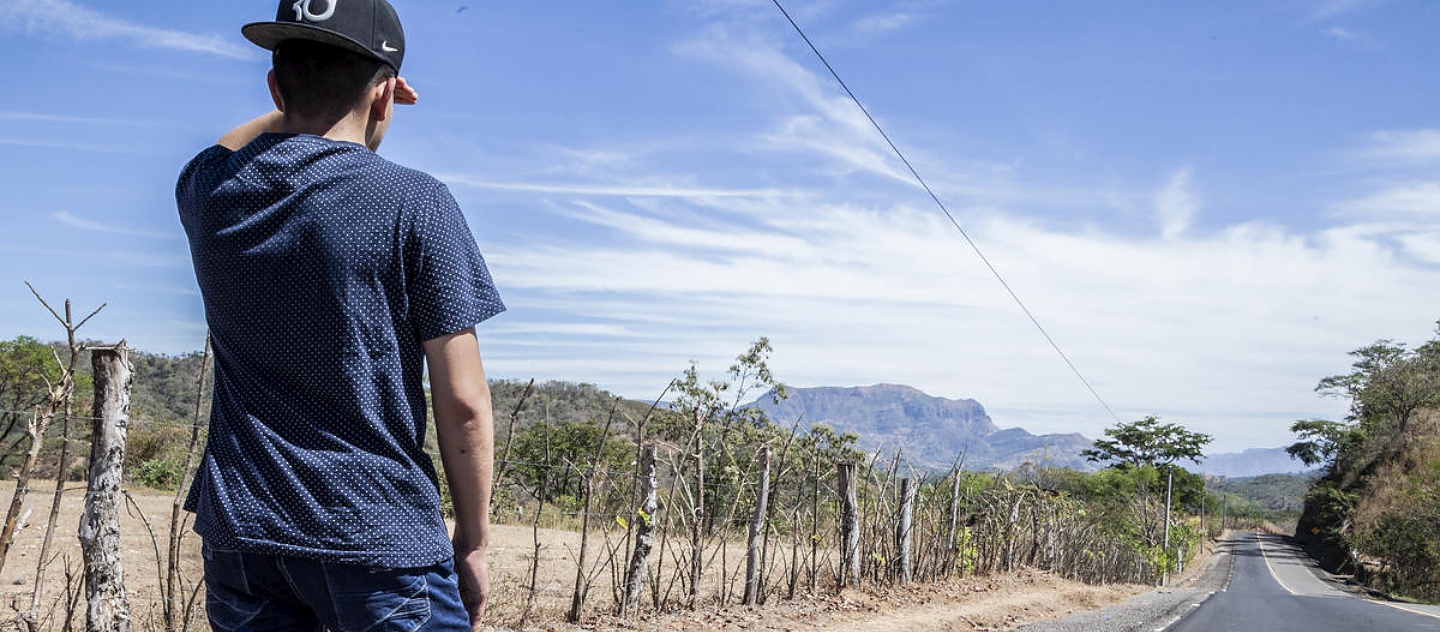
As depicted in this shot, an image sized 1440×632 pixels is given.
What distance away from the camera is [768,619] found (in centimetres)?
833

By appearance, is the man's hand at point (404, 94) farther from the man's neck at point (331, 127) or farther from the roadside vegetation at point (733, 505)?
the roadside vegetation at point (733, 505)

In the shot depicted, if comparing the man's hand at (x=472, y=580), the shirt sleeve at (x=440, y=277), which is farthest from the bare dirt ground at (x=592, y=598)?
the shirt sleeve at (x=440, y=277)

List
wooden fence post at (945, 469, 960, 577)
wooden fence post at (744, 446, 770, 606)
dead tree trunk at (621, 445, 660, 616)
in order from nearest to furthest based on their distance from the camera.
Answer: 1. dead tree trunk at (621, 445, 660, 616)
2. wooden fence post at (744, 446, 770, 606)
3. wooden fence post at (945, 469, 960, 577)

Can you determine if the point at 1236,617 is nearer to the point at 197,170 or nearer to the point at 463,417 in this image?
the point at 463,417

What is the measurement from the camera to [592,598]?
8.64 meters

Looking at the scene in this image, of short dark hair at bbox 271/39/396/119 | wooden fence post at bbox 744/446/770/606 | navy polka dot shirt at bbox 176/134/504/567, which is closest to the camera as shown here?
navy polka dot shirt at bbox 176/134/504/567

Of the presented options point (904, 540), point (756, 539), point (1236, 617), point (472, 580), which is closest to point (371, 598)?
point (472, 580)

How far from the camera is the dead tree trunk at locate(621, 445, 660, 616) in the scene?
25.2ft

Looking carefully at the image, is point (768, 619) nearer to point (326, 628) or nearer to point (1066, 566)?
point (326, 628)

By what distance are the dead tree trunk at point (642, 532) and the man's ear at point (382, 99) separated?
20.8ft

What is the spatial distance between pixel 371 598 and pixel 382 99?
0.77 metres

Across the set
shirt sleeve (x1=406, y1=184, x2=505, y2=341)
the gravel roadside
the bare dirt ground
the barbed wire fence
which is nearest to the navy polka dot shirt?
shirt sleeve (x1=406, y1=184, x2=505, y2=341)

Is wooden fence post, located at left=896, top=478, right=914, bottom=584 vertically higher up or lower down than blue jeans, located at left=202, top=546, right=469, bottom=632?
lower down

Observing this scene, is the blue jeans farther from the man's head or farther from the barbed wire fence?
the barbed wire fence
